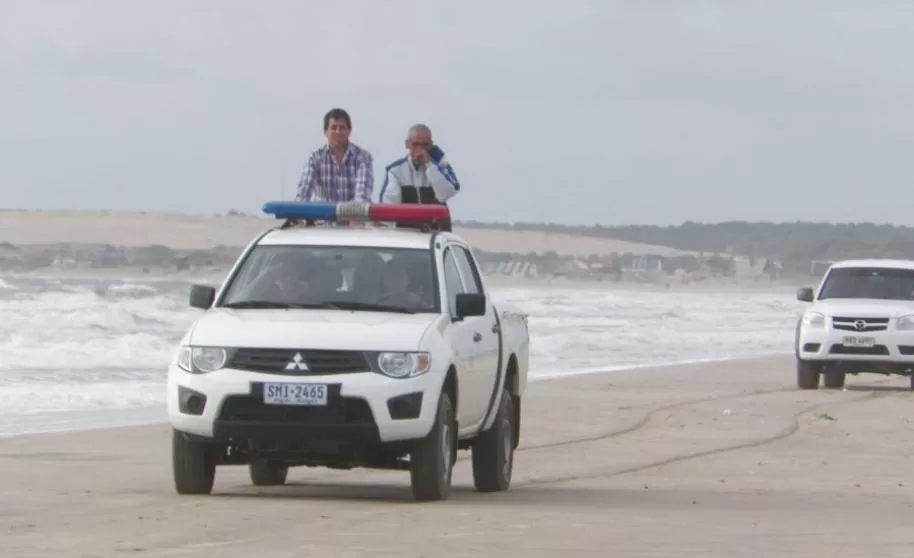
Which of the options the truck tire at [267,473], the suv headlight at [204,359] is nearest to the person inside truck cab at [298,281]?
the suv headlight at [204,359]

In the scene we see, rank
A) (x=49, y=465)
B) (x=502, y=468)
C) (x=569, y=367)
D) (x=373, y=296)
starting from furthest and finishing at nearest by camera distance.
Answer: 1. (x=569, y=367)
2. (x=49, y=465)
3. (x=502, y=468)
4. (x=373, y=296)

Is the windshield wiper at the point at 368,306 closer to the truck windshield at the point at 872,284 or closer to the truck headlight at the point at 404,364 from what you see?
the truck headlight at the point at 404,364

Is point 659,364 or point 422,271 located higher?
point 422,271

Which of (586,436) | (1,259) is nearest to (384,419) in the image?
(586,436)

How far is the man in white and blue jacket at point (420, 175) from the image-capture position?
15664mm

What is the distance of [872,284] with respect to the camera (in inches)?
1166

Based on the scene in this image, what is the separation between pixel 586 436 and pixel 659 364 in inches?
614

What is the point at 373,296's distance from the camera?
13.6 m

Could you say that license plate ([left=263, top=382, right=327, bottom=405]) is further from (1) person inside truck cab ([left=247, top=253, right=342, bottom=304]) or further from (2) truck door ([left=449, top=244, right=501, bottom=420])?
(2) truck door ([left=449, top=244, right=501, bottom=420])

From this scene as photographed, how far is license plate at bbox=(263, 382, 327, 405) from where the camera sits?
12.5 m

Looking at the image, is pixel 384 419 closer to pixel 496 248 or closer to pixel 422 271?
pixel 422 271

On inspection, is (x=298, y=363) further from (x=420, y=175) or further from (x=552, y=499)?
(x=420, y=175)

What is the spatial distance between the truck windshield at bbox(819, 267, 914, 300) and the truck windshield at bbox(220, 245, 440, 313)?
16.6m

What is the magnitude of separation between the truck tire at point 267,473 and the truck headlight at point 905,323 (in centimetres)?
1539
